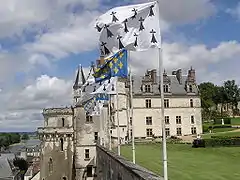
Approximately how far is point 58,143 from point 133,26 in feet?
136

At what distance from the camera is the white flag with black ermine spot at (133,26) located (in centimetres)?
1142

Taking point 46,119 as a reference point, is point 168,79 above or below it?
above

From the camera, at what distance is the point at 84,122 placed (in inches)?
1984

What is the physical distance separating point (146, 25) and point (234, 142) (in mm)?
30232

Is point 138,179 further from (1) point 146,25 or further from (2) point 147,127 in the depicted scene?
(2) point 147,127

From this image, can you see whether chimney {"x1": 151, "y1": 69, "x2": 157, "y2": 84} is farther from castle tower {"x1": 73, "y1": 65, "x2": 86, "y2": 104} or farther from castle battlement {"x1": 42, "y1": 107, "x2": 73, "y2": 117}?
castle battlement {"x1": 42, "y1": 107, "x2": 73, "y2": 117}

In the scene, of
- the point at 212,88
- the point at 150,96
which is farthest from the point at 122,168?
the point at 212,88

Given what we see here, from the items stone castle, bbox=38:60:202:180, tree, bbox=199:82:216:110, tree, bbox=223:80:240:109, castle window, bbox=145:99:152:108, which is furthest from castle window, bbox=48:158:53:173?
tree, bbox=223:80:240:109

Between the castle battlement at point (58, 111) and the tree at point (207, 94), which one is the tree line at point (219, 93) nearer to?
the tree at point (207, 94)

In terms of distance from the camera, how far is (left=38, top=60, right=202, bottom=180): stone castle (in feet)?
164

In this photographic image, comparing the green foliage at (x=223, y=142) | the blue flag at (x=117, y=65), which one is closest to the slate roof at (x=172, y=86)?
the green foliage at (x=223, y=142)

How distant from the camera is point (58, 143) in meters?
51.1

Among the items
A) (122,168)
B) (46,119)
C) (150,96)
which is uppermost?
(150,96)

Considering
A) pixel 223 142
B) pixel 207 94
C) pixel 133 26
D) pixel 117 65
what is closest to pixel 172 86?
pixel 223 142
